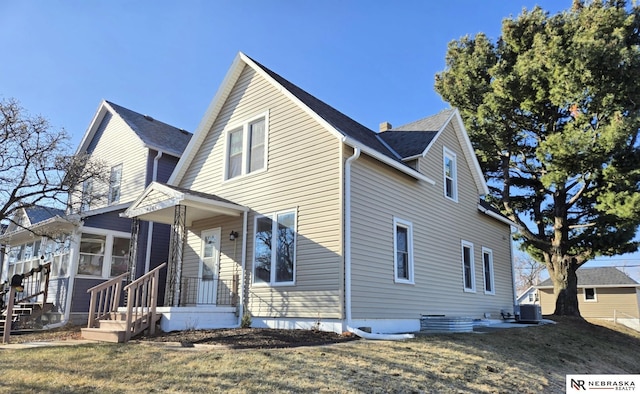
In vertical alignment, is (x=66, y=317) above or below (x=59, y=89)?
below

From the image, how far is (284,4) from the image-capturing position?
12.7 meters

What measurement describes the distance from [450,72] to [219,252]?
45.7 feet

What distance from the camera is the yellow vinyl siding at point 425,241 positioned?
398 inches

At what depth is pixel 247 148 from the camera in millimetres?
12375

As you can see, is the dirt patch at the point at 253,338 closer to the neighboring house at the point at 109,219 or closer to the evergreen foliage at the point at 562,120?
the neighboring house at the point at 109,219

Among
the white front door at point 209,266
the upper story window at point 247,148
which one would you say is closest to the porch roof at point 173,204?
the white front door at point 209,266

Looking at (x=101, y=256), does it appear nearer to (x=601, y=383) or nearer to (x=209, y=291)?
(x=209, y=291)

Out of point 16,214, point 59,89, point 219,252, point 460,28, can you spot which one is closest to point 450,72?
point 460,28

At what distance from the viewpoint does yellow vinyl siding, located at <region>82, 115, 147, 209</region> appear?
55.3 feet

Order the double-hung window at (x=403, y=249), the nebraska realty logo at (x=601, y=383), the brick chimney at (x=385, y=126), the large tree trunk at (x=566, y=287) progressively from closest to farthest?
the nebraska realty logo at (x=601, y=383) → the double-hung window at (x=403, y=249) → the brick chimney at (x=385, y=126) → the large tree trunk at (x=566, y=287)

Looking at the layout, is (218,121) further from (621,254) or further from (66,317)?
(621,254)

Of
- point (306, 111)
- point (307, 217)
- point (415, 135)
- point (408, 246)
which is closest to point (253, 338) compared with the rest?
point (307, 217)

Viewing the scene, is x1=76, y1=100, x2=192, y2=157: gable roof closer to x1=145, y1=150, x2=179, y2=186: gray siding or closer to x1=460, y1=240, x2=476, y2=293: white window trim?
x1=145, y1=150, x2=179, y2=186: gray siding

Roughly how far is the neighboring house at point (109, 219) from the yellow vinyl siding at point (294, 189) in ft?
10.5
